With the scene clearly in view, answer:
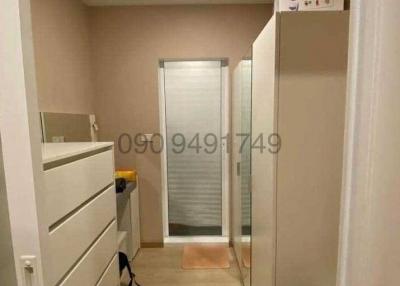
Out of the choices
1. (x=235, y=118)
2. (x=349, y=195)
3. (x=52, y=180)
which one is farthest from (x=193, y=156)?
(x=349, y=195)

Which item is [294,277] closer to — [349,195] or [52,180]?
[349,195]

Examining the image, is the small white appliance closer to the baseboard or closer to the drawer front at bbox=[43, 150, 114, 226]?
the drawer front at bbox=[43, 150, 114, 226]

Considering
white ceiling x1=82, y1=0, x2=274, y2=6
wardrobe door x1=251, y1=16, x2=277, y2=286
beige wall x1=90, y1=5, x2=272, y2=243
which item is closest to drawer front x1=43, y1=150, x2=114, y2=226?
wardrobe door x1=251, y1=16, x2=277, y2=286

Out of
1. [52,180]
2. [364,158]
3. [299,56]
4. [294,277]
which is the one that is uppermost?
[299,56]

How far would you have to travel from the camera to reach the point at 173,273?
8.93 feet

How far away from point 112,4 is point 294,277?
2.96 metres

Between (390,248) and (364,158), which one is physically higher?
(364,158)

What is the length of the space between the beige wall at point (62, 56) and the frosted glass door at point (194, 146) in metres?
0.90

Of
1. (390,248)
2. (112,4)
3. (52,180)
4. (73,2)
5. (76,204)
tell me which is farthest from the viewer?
(112,4)

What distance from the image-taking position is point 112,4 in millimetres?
2934

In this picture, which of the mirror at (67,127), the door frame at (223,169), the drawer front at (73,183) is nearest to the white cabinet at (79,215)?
the drawer front at (73,183)

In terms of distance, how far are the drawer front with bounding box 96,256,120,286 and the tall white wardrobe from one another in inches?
36.4
